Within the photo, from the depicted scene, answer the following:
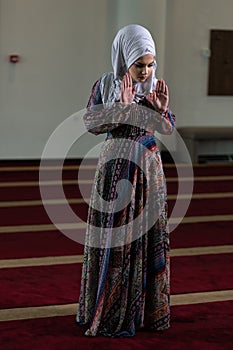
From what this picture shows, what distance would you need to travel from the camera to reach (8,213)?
680 centimetres

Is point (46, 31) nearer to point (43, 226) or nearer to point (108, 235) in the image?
point (43, 226)

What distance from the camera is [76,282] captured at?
15.2 feet

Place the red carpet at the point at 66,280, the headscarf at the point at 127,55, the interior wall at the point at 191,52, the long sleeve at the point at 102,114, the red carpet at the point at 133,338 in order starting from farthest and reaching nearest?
the interior wall at the point at 191,52 → the red carpet at the point at 66,280 → the red carpet at the point at 133,338 → the long sleeve at the point at 102,114 → the headscarf at the point at 127,55

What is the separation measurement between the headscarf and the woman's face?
0.06ft

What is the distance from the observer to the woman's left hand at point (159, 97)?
11.4 ft

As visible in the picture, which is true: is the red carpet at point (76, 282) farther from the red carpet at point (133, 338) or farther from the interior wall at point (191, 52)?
the interior wall at point (191, 52)

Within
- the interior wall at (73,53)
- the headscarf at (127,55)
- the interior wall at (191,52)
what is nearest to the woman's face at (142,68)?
the headscarf at (127,55)

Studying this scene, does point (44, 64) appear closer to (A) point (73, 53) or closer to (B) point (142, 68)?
(A) point (73, 53)

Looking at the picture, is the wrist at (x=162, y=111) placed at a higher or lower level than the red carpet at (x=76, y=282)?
higher

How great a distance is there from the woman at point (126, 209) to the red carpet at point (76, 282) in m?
0.21

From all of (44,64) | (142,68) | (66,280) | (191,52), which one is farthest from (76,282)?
(191,52)

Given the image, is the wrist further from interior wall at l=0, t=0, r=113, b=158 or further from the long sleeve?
interior wall at l=0, t=0, r=113, b=158

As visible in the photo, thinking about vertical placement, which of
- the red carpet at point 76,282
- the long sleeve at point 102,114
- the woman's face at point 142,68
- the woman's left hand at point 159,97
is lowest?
the red carpet at point 76,282

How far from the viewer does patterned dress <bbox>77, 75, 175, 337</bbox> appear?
3539 millimetres
